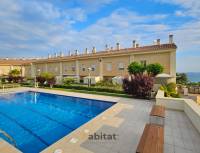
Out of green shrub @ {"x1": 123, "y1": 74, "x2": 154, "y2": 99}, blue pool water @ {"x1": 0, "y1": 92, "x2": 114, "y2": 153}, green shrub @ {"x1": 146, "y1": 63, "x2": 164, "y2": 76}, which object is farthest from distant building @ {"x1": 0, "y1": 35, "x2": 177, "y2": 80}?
blue pool water @ {"x1": 0, "y1": 92, "x2": 114, "y2": 153}

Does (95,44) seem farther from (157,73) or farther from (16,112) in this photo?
(16,112)

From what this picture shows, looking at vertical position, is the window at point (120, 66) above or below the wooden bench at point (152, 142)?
above

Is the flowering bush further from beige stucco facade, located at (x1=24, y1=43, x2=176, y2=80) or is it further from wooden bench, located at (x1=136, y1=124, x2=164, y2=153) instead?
wooden bench, located at (x1=136, y1=124, x2=164, y2=153)

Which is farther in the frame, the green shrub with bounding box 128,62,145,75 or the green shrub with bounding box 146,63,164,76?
the green shrub with bounding box 128,62,145,75

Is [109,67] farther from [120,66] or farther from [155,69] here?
[155,69]

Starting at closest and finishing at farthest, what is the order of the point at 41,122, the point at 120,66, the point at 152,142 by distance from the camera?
the point at 152,142
the point at 41,122
the point at 120,66

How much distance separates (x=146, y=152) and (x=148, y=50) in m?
20.7

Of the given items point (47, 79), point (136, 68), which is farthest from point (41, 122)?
→ point (47, 79)

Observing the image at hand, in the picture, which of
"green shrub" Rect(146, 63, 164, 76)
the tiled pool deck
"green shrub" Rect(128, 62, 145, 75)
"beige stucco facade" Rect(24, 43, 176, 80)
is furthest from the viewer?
"beige stucco facade" Rect(24, 43, 176, 80)

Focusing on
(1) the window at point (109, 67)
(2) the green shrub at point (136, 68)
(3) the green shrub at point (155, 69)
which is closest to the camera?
(3) the green shrub at point (155, 69)

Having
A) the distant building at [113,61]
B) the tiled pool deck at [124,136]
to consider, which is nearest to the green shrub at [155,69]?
the distant building at [113,61]

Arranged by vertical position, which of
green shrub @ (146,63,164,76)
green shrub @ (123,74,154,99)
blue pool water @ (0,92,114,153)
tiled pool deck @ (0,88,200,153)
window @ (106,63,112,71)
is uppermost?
window @ (106,63,112,71)

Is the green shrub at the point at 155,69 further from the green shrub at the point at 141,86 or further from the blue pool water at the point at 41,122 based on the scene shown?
the blue pool water at the point at 41,122

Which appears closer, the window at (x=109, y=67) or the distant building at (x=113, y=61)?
the distant building at (x=113, y=61)
